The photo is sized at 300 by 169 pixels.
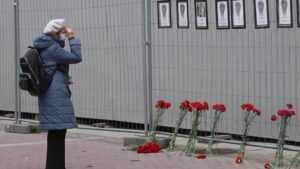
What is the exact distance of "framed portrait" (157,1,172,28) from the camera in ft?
38.6

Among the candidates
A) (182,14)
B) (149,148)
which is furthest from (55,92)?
(182,14)

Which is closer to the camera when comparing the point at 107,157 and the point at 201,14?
the point at 107,157

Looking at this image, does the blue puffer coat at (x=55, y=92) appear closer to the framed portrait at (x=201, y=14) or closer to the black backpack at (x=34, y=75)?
the black backpack at (x=34, y=75)

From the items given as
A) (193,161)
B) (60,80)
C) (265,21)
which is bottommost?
(193,161)

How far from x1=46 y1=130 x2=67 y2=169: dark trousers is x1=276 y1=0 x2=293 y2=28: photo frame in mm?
3425

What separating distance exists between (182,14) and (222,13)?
87cm

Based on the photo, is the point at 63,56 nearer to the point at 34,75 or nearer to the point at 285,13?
the point at 34,75

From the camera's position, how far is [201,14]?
1127 cm

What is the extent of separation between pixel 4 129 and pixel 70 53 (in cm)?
578

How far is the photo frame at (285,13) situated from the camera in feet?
32.8

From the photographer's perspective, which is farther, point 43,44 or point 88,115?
point 88,115

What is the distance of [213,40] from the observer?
11148 millimetres

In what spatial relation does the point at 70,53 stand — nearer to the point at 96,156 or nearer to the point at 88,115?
the point at 96,156

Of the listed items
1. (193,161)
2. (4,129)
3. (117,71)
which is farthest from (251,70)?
(4,129)
